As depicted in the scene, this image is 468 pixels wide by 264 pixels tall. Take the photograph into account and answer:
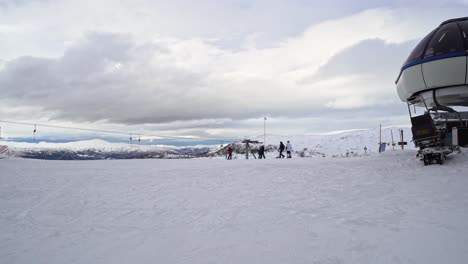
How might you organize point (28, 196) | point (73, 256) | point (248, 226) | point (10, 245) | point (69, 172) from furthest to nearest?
point (69, 172)
point (28, 196)
point (248, 226)
point (10, 245)
point (73, 256)

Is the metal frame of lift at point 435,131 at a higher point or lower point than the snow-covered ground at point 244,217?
higher

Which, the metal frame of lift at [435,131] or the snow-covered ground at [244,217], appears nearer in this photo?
the snow-covered ground at [244,217]

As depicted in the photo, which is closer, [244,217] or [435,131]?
[244,217]

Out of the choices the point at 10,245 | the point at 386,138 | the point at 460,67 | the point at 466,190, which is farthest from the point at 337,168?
the point at 386,138

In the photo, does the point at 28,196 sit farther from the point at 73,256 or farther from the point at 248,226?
the point at 248,226

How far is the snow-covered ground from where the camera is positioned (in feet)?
18.7

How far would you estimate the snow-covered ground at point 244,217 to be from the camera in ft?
18.7

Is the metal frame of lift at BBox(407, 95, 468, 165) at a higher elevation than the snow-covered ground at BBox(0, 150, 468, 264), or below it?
higher

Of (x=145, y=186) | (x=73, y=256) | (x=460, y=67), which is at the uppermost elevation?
(x=460, y=67)

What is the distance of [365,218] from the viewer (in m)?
7.10

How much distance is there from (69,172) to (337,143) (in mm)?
45820

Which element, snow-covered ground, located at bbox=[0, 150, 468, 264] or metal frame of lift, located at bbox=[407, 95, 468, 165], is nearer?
snow-covered ground, located at bbox=[0, 150, 468, 264]

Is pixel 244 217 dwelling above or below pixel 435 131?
below

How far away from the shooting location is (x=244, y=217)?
762 cm
